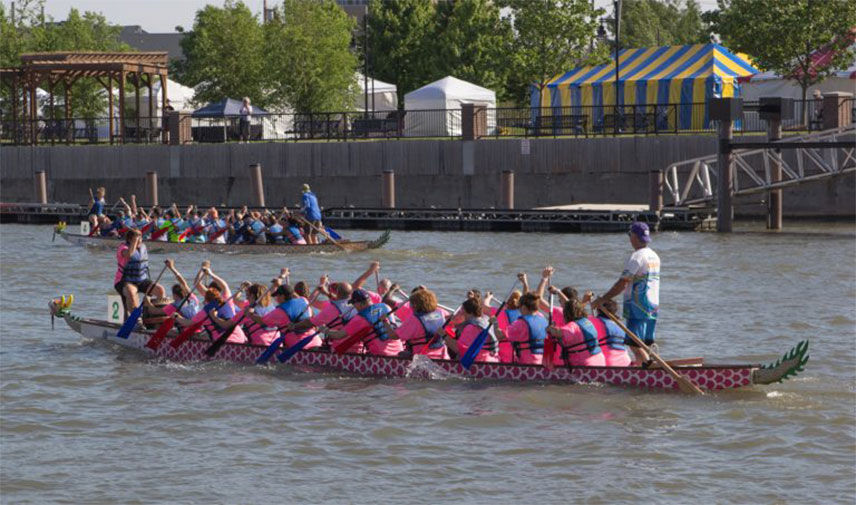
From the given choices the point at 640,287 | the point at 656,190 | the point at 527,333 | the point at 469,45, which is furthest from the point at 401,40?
the point at 640,287

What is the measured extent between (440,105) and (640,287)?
3588cm

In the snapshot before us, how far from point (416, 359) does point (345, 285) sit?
1.48m

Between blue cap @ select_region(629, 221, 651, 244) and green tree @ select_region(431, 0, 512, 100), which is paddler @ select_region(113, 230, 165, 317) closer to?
blue cap @ select_region(629, 221, 651, 244)

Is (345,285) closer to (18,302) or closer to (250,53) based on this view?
(18,302)

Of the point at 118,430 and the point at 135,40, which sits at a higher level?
the point at 135,40

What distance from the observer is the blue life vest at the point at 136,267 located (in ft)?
70.8

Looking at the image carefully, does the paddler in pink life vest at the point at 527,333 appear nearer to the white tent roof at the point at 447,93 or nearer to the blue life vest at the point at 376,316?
the blue life vest at the point at 376,316

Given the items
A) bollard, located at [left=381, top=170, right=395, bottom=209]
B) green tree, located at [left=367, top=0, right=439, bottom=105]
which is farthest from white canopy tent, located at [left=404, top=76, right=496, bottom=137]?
green tree, located at [left=367, top=0, right=439, bottom=105]

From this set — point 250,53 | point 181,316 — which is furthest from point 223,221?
point 250,53

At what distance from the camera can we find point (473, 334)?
57.3 feet

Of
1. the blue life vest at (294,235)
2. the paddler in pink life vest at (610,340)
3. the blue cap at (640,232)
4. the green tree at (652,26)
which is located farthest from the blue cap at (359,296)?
the green tree at (652,26)

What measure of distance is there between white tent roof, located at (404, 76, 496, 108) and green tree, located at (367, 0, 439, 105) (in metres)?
13.0

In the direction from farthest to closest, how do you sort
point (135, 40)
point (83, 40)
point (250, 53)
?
point (135, 40) → point (83, 40) → point (250, 53)

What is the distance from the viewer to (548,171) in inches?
1741
